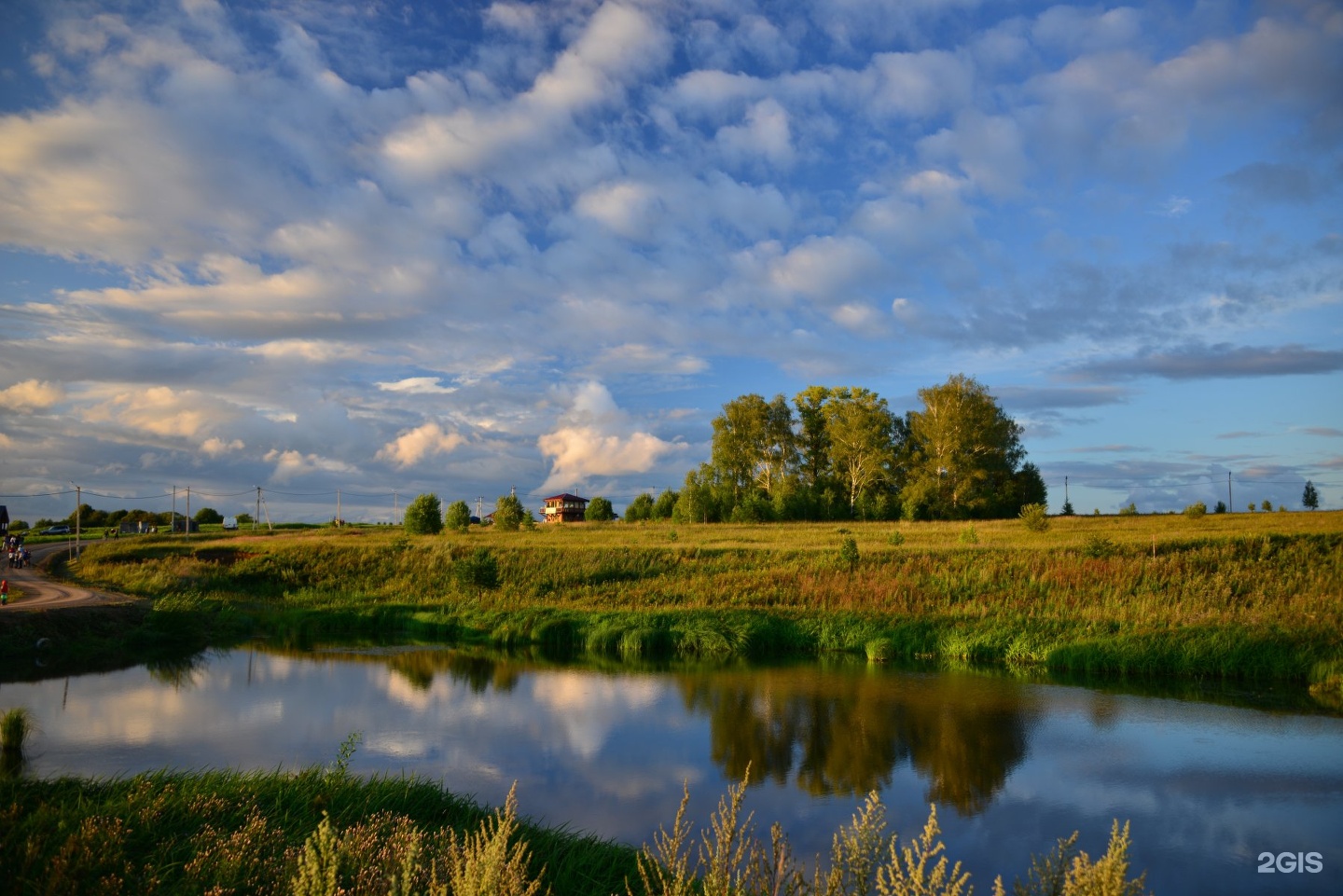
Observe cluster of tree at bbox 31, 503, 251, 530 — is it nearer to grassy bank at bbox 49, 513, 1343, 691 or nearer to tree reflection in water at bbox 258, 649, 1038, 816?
grassy bank at bbox 49, 513, 1343, 691

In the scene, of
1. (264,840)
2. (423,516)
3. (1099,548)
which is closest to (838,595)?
(1099,548)

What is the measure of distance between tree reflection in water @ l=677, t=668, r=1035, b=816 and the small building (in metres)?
88.6

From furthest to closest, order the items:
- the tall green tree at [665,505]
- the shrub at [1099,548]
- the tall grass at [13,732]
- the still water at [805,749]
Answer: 1. the tall green tree at [665,505]
2. the shrub at [1099,548]
3. the tall grass at [13,732]
4. the still water at [805,749]

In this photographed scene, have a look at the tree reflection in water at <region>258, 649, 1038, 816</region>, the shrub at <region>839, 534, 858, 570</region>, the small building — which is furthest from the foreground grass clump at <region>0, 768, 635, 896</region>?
the small building

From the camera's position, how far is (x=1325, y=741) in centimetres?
1234

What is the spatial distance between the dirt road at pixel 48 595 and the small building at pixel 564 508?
76595 mm

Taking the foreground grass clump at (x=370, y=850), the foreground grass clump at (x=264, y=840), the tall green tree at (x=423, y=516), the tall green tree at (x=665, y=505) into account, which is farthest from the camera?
the tall green tree at (x=665, y=505)

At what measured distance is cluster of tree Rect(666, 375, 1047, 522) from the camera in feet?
182

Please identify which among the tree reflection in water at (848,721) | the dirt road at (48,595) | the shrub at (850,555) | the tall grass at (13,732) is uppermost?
the shrub at (850,555)

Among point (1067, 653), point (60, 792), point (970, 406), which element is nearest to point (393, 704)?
point (60, 792)

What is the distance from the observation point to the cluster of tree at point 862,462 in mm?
55406

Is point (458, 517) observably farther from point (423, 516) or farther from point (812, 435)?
point (812, 435)

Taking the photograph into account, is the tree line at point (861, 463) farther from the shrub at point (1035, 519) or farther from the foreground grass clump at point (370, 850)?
the foreground grass clump at point (370, 850)

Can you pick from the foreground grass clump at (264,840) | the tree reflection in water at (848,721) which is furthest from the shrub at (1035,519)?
the foreground grass clump at (264,840)
